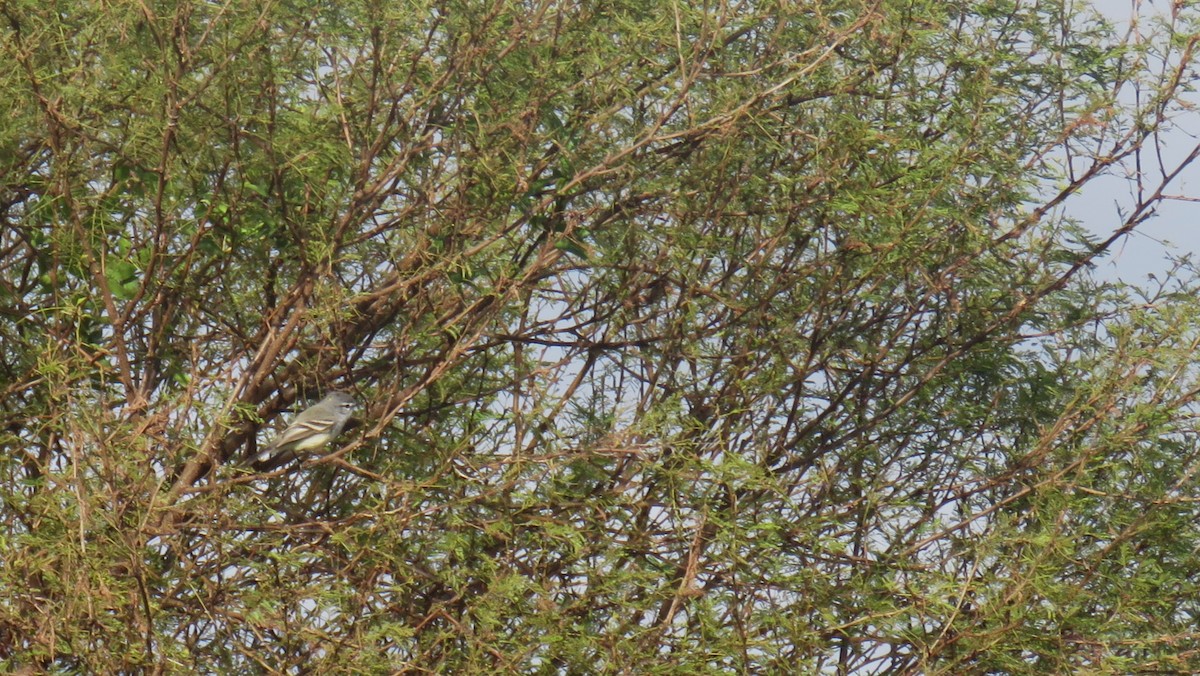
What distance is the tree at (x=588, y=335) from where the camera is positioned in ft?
20.3

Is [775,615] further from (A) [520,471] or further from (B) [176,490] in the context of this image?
(B) [176,490]

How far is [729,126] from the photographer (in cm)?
641

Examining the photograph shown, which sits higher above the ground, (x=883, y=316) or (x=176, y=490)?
(x=883, y=316)

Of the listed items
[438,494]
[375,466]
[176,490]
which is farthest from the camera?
[375,466]

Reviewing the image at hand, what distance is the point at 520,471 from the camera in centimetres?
630

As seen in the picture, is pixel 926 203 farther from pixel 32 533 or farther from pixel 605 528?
pixel 32 533

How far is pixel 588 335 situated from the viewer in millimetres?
7137

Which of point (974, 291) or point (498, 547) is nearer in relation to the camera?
point (498, 547)

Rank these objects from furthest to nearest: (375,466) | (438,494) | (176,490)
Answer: (375,466) < (438,494) < (176,490)

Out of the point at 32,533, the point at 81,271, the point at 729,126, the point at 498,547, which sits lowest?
the point at 32,533

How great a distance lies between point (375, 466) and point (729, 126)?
2083 millimetres

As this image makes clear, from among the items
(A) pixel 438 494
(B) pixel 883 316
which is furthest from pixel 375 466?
(B) pixel 883 316

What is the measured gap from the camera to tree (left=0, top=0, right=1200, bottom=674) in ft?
20.3

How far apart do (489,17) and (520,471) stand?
1709 millimetres
